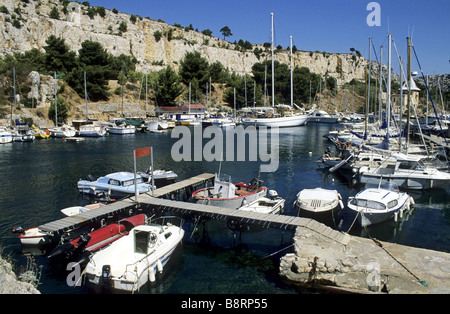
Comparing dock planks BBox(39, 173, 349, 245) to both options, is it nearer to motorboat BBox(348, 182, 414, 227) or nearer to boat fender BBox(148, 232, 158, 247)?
boat fender BBox(148, 232, 158, 247)

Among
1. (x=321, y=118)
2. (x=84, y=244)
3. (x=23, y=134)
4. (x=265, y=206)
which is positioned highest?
(x=321, y=118)

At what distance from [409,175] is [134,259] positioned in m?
23.3

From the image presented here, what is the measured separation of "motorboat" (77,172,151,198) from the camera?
1031 inches

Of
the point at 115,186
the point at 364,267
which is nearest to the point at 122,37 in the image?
the point at 115,186

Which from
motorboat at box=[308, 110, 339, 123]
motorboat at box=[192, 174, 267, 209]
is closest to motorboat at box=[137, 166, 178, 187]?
motorboat at box=[192, 174, 267, 209]

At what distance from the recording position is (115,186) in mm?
26641

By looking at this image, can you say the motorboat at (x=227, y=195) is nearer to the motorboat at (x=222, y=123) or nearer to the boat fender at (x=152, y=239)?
the boat fender at (x=152, y=239)

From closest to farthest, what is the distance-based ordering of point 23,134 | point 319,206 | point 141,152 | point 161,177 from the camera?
1. point 141,152
2. point 319,206
3. point 161,177
4. point 23,134

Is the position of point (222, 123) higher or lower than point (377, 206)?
higher

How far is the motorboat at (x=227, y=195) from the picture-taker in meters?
22.0

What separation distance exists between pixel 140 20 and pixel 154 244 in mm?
110355

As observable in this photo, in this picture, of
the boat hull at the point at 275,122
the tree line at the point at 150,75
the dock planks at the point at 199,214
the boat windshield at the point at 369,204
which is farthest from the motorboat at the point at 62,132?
the boat windshield at the point at 369,204

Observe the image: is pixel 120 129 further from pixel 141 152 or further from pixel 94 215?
pixel 94 215

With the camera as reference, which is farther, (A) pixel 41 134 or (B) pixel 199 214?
(A) pixel 41 134
